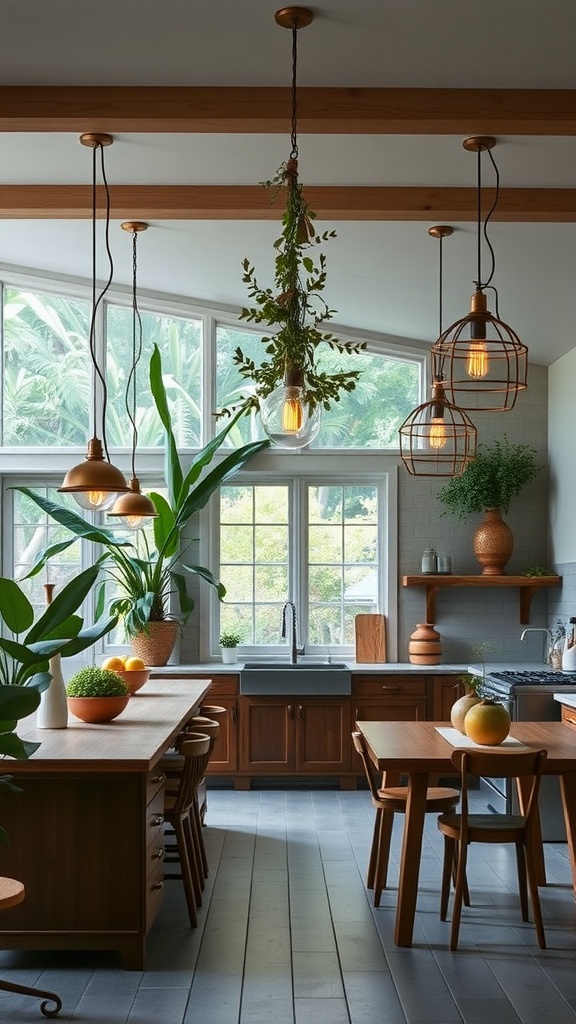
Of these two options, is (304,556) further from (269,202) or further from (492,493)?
(269,202)

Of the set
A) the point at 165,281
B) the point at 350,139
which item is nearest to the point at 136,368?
the point at 165,281

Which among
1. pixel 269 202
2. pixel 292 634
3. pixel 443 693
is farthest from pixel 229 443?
pixel 269 202

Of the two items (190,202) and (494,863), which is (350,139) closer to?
(190,202)

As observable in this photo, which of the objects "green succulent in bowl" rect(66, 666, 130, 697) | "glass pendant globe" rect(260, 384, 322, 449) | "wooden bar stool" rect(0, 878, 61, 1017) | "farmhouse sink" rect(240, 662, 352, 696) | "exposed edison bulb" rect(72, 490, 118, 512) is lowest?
"wooden bar stool" rect(0, 878, 61, 1017)

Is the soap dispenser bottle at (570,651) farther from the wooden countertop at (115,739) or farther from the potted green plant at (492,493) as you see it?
the wooden countertop at (115,739)

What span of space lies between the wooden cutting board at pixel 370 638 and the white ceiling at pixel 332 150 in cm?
213

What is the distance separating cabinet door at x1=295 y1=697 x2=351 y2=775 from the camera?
7.98 meters

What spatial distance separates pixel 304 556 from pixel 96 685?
11.9 feet

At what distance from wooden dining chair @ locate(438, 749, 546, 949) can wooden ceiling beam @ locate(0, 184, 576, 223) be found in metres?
2.62

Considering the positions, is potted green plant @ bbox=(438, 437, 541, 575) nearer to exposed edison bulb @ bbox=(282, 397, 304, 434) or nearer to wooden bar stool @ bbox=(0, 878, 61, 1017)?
exposed edison bulb @ bbox=(282, 397, 304, 434)

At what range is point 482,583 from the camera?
8258 mm

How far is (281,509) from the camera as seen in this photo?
879cm

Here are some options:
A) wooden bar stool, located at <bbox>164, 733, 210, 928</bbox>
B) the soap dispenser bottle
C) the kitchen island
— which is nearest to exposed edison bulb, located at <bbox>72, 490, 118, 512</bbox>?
wooden bar stool, located at <bbox>164, 733, 210, 928</bbox>

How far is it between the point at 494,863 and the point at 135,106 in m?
4.06
